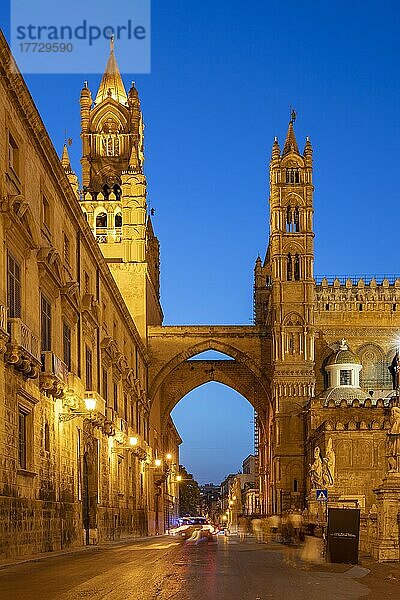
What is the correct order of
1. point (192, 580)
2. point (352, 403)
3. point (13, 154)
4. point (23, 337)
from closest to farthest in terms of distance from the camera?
1. point (192, 580)
2. point (23, 337)
3. point (13, 154)
4. point (352, 403)

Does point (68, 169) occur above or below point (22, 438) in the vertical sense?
above

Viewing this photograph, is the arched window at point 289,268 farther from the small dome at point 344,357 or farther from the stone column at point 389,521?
the stone column at point 389,521

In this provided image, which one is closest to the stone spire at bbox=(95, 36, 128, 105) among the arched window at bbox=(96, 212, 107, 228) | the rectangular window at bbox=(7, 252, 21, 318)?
the arched window at bbox=(96, 212, 107, 228)

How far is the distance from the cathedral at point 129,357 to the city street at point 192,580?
2.70 meters

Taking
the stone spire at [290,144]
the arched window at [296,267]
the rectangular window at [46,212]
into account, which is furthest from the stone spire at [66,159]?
the rectangular window at [46,212]

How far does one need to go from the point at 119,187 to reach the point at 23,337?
5279 centimetres

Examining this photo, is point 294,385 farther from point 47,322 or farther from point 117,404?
point 47,322

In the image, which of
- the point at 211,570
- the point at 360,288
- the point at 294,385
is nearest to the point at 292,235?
the point at 360,288

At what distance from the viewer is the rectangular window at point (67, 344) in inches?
1136

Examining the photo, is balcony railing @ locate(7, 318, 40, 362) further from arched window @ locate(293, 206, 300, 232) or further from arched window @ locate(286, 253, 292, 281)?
arched window @ locate(293, 206, 300, 232)

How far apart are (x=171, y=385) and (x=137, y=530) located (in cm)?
2595

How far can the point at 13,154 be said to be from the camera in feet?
74.3

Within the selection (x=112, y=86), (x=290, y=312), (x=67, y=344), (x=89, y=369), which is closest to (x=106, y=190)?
(x=112, y=86)

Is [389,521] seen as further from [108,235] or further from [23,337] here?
[108,235]
